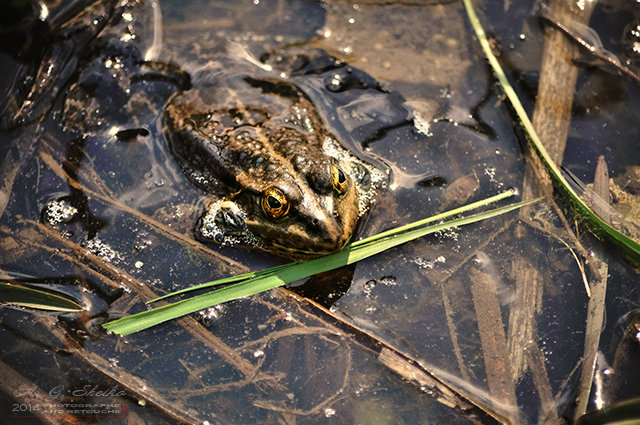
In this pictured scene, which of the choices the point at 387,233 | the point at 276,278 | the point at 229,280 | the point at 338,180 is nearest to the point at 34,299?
the point at 229,280

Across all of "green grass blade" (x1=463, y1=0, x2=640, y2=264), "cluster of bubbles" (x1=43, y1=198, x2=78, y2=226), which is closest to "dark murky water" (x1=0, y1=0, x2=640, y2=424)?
"cluster of bubbles" (x1=43, y1=198, x2=78, y2=226)

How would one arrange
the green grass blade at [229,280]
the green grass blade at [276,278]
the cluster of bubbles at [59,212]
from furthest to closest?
the cluster of bubbles at [59,212], the green grass blade at [229,280], the green grass blade at [276,278]

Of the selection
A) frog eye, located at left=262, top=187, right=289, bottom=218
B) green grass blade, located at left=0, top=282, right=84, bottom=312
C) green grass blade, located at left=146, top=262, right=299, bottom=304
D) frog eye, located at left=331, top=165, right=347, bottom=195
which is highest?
frog eye, located at left=331, top=165, right=347, bottom=195

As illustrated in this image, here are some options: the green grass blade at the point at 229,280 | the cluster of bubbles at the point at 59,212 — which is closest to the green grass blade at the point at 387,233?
the green grass blade at the point at 229,280

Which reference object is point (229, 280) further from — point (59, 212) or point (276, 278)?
point (59, 212)

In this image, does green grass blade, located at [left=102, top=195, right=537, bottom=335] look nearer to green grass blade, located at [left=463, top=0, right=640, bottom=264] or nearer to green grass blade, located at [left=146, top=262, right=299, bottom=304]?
green grass blade, located at [left=146, top=262, right=299, bottom=304]

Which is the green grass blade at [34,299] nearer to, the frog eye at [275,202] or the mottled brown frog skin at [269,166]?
the mottled brown frog skin at [269,166]
